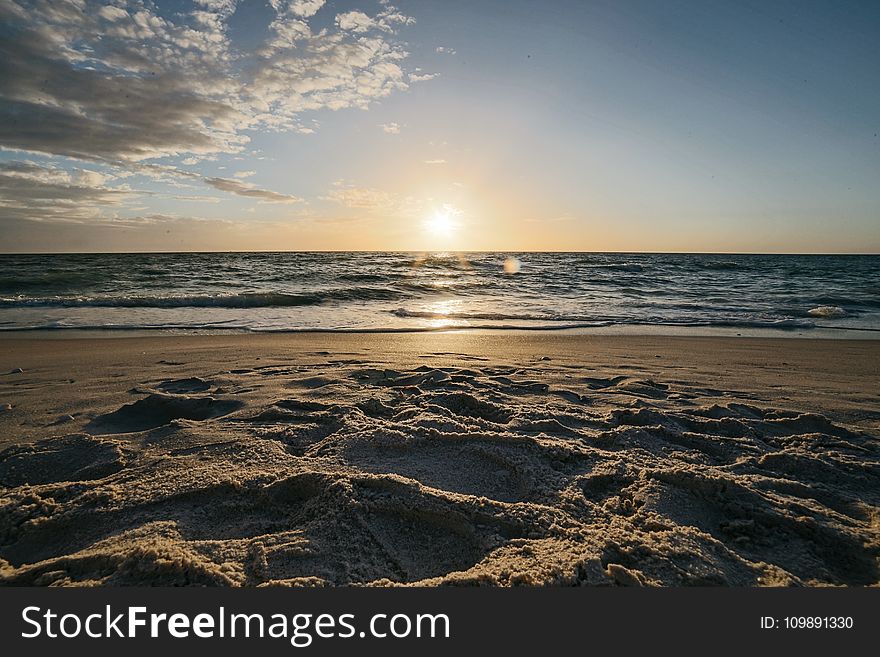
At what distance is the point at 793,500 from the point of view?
6.43 feet

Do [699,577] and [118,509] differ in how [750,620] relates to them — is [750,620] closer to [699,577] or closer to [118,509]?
[699,577]

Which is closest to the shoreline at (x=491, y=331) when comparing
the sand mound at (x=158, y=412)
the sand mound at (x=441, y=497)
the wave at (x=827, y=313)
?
the wave at (x=827, y=313)

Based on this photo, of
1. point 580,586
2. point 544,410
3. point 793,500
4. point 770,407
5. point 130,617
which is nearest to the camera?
point 130,617

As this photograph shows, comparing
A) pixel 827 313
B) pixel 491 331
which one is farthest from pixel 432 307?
pixel 827 313

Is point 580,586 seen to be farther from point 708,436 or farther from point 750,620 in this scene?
point 708,436

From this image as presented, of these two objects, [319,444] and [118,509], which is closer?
[118,509]

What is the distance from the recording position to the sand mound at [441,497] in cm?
152

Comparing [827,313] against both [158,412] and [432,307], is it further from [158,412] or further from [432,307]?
[158,412]

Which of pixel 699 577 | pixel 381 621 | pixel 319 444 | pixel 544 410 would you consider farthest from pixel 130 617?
pixel 544 410

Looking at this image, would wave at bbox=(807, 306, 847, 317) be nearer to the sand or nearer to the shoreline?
the shoreline

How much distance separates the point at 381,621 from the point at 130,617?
0.71 meters

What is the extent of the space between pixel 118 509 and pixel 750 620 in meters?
2.29

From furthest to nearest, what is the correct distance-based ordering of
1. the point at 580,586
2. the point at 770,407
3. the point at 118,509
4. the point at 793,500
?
the point at 770,407, the point at 793,500, the point at 118,509, the point at 580,586

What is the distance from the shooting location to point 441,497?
1.90 metres
